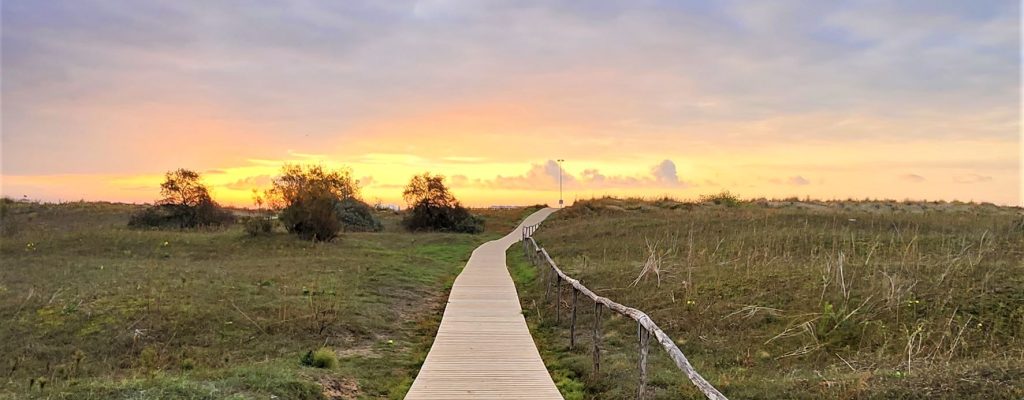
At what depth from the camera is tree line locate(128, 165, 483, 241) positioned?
33750 millimetres

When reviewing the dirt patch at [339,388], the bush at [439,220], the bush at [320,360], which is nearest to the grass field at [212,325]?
the dirt patch at [339,388]

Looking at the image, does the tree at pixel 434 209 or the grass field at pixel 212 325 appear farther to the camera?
the tree at pixel 434 209

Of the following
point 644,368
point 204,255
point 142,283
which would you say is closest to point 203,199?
point 204,255

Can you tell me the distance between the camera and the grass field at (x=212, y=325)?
8.23 metres

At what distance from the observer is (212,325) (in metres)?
12.4

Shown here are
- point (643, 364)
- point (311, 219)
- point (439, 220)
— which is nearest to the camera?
point (643, 364)

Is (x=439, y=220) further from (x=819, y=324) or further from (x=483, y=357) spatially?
(x=819, y=324)

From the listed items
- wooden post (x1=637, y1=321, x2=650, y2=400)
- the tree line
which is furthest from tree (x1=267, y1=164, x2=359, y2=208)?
wooden post (x1=637, y1=321, x2=650, y2=400)

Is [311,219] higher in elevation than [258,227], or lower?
higher

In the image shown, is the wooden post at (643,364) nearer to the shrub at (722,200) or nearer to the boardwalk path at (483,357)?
the boardwalk path at (483,357)

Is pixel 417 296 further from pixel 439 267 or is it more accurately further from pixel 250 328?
pixel 439 267

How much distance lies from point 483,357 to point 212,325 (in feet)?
18.8

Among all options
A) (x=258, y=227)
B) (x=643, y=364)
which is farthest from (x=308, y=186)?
(x=643, y=364)

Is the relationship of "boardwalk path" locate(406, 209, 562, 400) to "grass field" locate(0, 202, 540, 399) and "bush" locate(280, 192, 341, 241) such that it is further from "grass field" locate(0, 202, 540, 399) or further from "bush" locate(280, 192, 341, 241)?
"bush" locate(280, 192, 341, 241)
